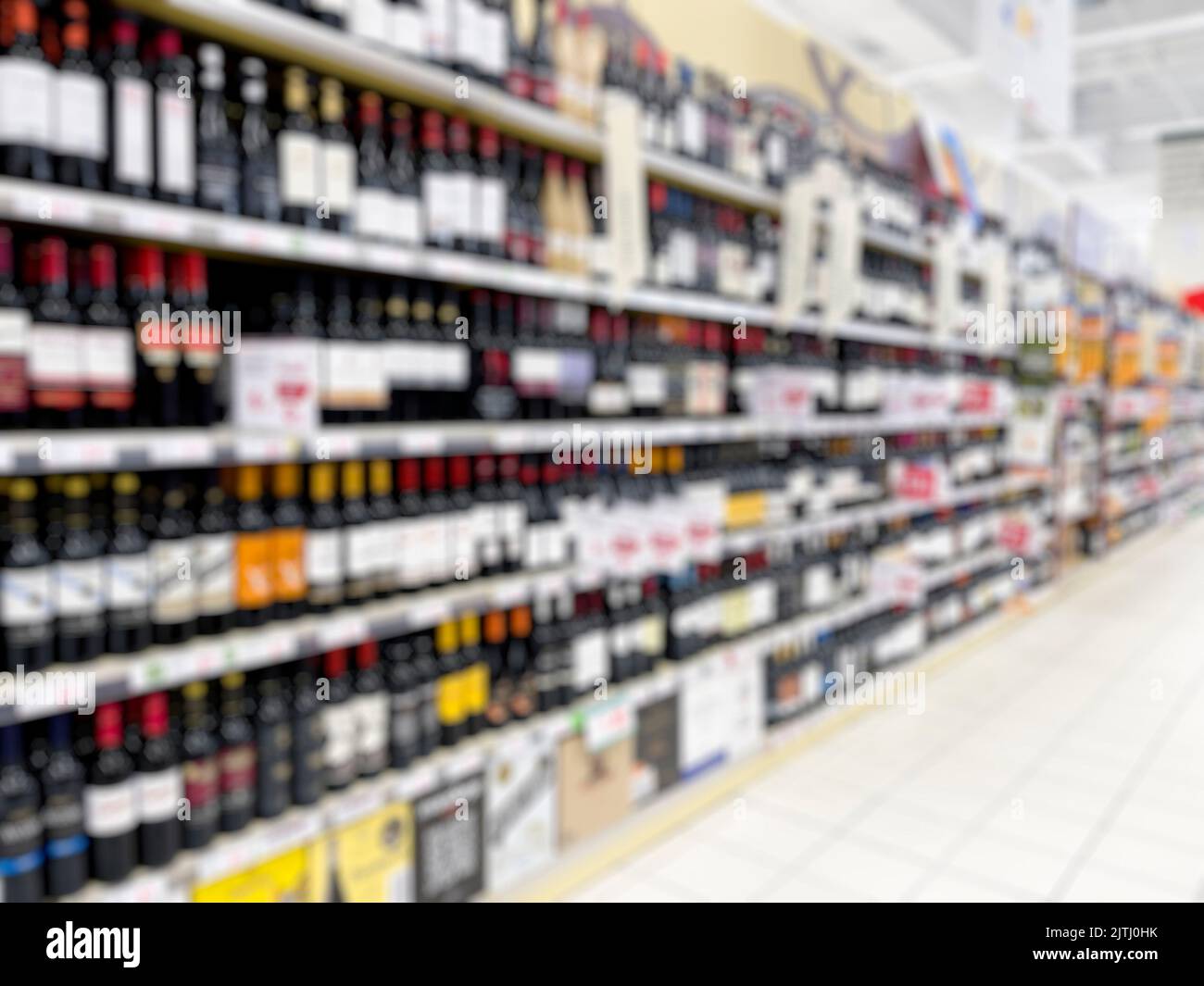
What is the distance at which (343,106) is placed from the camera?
7.56ft

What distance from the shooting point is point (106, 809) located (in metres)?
1.77

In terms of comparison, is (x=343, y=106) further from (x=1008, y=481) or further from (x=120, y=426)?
(x=1008, y=481)

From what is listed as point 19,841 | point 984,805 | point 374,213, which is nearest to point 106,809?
point 19,841

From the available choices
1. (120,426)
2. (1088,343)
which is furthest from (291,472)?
(1088,343)

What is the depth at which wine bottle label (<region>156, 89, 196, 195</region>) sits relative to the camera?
1.83m

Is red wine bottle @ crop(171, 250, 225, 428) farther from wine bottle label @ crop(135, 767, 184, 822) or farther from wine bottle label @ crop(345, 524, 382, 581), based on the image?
wine bottle label @ crop(135, 767, 184, 822)

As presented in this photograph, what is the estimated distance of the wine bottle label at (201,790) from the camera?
1.92m

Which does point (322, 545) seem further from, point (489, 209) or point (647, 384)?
point (647, 384)

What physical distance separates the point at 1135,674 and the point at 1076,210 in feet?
12.7

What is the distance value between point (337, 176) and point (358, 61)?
0.26m

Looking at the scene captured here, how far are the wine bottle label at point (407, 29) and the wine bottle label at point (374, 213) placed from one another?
335 mm

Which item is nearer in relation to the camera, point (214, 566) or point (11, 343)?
point (11, 343)

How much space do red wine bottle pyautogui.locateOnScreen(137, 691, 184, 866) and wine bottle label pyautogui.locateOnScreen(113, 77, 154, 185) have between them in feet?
3.19

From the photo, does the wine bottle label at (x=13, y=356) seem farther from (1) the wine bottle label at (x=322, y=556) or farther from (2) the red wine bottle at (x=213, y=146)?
(1) the wine bottle label at (x=322, y=556)
